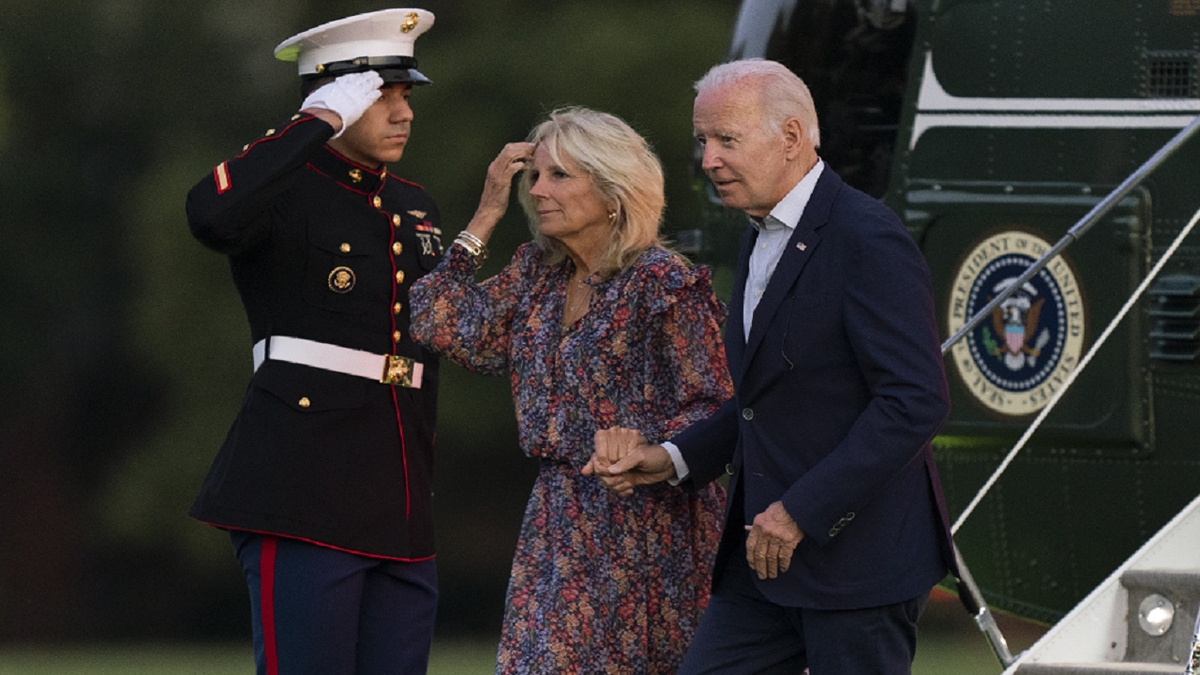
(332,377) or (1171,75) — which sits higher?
(1171,75)

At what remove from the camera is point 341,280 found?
2.95m

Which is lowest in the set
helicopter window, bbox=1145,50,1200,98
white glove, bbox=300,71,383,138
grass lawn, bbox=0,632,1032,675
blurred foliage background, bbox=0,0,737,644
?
grass lawn, bbox=0,632,1032,675

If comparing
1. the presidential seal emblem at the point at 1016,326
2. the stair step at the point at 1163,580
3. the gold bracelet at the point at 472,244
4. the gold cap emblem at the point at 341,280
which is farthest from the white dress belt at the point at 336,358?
the presidential seal emblem at the point at 1016,326

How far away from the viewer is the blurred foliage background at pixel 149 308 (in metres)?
8.08

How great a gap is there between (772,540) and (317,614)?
969 millimetres

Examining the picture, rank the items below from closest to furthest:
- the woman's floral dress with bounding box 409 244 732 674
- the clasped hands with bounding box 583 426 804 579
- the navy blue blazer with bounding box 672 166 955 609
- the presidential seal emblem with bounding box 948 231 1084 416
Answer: the navy blue blazer with bounding box 672 166 955 609, the clasped hands with bounding box 583 426 804 579, the woman's floral dress with bounding box 409 244 732 674, the presidential seal emblem with bounding box 948 231 1084 416

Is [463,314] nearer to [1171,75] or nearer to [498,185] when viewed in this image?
[498,185]

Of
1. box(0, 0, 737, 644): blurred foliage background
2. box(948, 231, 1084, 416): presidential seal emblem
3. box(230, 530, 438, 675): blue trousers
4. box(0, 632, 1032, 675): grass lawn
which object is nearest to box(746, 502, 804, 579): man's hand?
box(230, 530, 438, 675): blue trousers

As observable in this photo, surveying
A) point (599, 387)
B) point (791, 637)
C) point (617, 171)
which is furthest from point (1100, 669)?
point (617, 171)

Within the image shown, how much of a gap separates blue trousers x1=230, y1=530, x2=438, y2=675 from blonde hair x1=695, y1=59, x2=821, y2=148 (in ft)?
3.75

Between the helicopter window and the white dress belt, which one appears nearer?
the white dress belt

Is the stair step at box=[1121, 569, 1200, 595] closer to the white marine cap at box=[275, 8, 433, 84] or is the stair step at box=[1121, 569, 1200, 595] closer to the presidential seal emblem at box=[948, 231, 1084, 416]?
the presidential seal emblem at box=[948, 231, 1084, 416]

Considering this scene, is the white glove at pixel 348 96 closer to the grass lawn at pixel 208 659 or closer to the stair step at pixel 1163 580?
the stair step at pixel 1163 580

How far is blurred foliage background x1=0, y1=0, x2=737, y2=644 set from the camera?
8.08 meters
